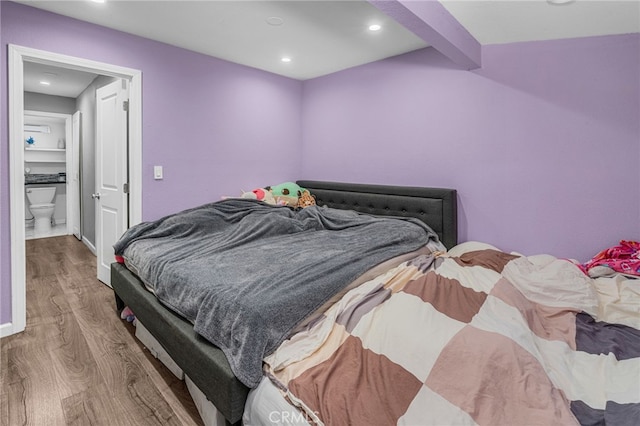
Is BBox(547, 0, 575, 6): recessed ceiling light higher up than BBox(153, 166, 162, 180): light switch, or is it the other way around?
BBox(547, 0, 575, 6): recessed ceiling light

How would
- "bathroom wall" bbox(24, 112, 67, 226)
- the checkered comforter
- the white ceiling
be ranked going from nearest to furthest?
the checkered comforter
the white ceiling
"bathroom wall" bbox(24, 112, 67, 226)

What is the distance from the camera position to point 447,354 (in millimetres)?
1140

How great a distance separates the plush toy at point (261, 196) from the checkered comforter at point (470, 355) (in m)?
1.97

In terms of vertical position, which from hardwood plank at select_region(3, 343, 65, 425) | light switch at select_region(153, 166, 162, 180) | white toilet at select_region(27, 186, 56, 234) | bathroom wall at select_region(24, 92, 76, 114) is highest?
bathroom wall at select_region(24, 92, 76, 114)

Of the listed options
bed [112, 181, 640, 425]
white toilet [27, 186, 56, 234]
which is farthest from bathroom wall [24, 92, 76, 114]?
bed [112, 181, 640, 425]

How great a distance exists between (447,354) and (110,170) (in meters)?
3.45

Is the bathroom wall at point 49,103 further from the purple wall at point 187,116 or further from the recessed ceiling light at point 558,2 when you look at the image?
the recessed ceiling light at point 558,2

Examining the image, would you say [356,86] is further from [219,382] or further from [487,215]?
[219,382]

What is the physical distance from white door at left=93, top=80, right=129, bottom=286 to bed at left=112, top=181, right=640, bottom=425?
1.52 metres

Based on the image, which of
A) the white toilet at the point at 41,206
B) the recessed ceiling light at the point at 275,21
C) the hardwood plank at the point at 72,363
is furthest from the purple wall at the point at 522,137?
the white toilet at the point at 41,206

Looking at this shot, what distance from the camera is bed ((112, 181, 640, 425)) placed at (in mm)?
993

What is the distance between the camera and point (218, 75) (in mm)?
3436

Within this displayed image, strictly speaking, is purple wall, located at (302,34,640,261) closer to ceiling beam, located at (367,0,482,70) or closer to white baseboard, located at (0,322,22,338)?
ceiling beam, located at (367,0,482,70)

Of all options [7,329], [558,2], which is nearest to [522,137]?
[558,2]
